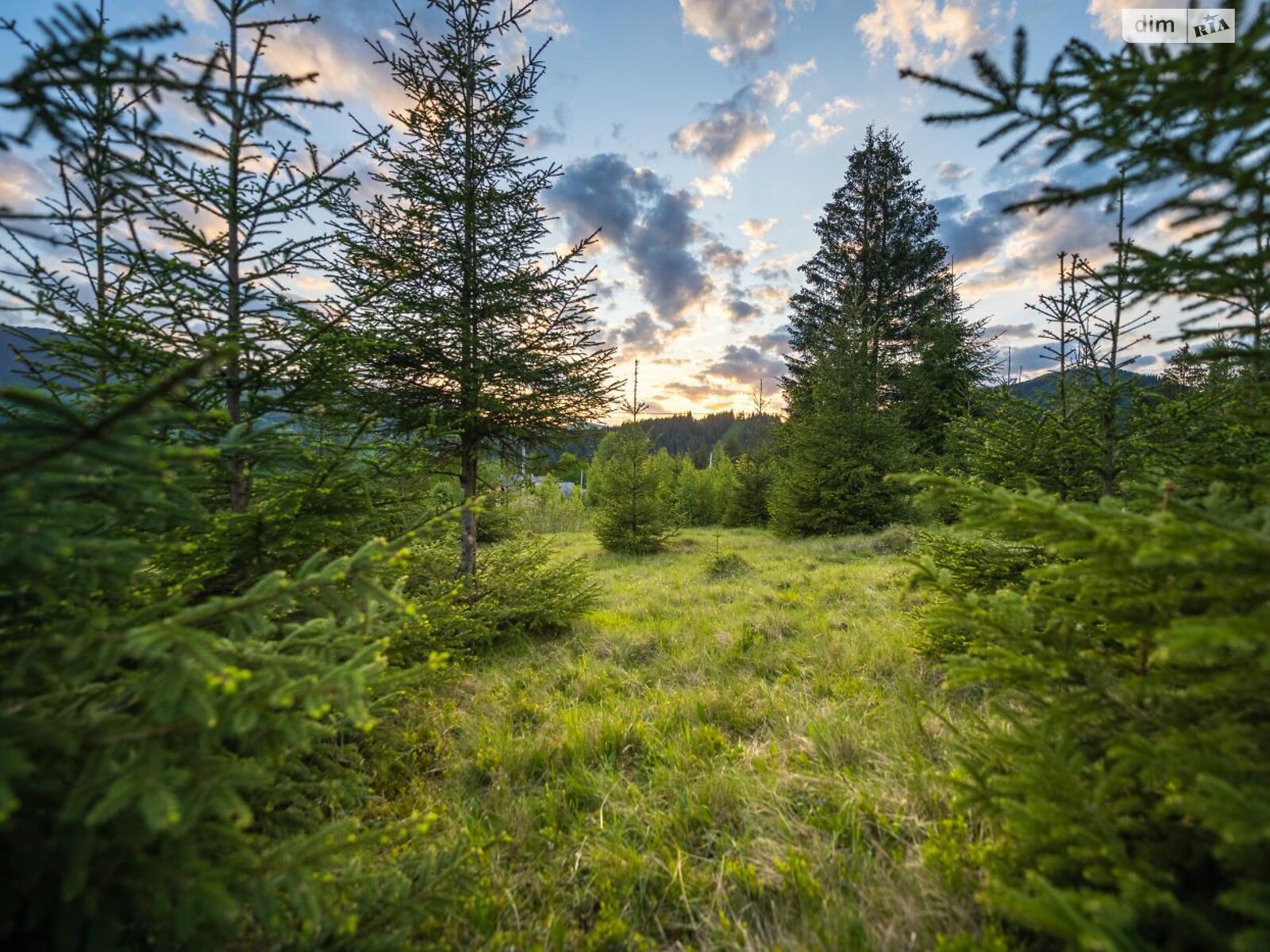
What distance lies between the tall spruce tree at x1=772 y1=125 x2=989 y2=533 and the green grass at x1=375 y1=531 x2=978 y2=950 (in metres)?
9.27

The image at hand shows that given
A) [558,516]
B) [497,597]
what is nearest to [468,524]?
[497,597]

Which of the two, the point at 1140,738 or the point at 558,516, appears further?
the point at 558,516

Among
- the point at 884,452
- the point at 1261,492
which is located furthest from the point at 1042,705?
the point at 884,452

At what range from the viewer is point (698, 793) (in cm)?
267

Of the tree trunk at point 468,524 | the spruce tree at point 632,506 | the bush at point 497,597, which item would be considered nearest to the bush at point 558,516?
the spruce tree at point 632,506

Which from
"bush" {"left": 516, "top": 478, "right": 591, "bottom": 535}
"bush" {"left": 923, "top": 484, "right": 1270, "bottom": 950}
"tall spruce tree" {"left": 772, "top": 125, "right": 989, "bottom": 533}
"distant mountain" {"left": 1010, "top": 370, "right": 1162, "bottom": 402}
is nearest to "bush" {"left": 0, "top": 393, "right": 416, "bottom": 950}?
"bush" {"left": 923, "top": 484, "right": 1270, "bottom": 950}

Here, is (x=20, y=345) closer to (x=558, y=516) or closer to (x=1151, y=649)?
(x=1151, y=649)

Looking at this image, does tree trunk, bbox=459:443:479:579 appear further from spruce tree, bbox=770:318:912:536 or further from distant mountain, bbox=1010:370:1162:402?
spruce tree, bbox=770:318:912:536

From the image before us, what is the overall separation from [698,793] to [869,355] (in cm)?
1823

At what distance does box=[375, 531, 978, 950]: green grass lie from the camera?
1933 mm

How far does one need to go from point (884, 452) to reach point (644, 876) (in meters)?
14.0

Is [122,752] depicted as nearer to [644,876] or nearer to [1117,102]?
[644,876]

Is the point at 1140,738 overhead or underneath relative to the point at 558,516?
overhead

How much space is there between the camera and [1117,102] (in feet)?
5.29
